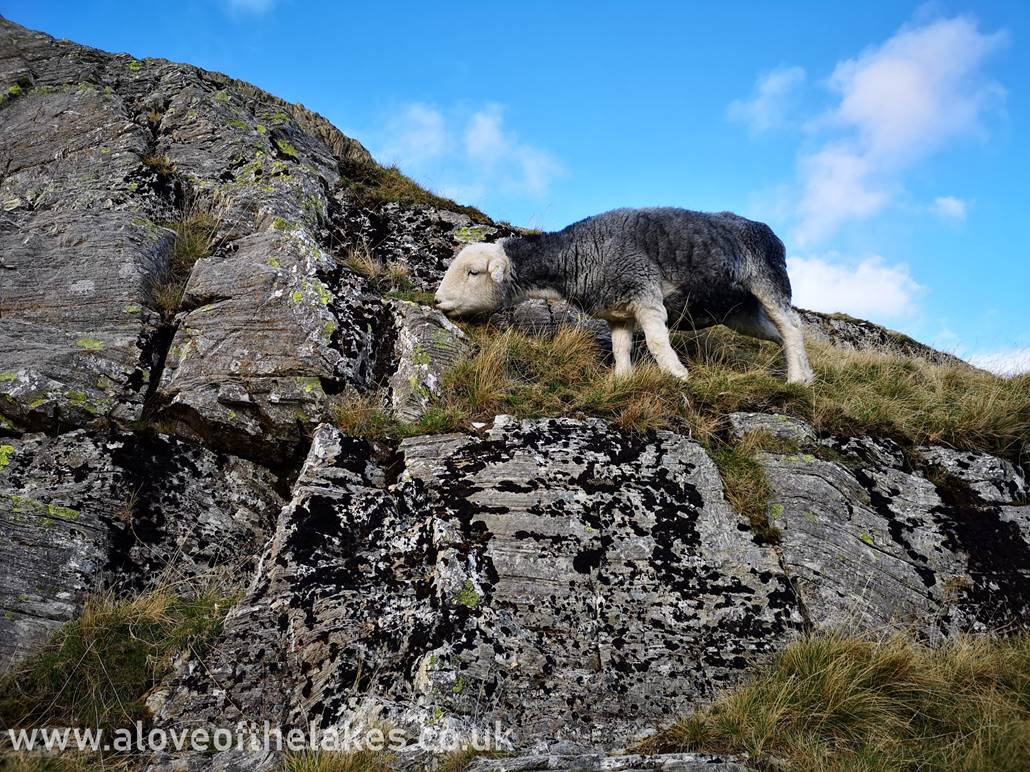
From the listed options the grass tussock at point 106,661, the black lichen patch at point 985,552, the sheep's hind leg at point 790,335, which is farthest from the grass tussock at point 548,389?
the grass tussock at point 106,661

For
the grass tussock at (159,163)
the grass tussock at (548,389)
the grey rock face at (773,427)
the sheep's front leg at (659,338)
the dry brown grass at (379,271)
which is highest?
the grass tussock at (159,163)

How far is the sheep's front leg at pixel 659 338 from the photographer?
8.12 meters

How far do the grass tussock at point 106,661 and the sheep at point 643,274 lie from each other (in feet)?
16.0

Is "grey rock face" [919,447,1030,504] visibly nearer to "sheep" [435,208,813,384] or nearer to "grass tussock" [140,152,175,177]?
"sheep" [435,208,813,384]

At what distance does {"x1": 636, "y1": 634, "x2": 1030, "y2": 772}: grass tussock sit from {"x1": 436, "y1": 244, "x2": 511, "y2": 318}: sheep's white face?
5.50 m

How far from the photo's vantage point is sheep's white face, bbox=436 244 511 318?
8789mm

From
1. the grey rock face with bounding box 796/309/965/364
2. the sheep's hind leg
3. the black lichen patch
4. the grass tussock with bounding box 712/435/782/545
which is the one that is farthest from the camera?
the grey rock face with bounding box 796/309/965/364

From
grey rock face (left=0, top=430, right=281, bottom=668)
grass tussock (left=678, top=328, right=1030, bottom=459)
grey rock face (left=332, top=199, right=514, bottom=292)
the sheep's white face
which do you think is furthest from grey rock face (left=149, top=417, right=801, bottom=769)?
grey rock face (left=332, top=199, right=514, bottom=292)

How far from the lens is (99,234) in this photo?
811cm

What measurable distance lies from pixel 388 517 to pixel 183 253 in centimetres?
524

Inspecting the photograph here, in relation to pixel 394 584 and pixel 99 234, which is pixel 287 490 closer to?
pixel 394 584

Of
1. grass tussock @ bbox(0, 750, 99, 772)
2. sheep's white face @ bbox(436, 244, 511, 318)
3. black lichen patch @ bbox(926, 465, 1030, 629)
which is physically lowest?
grass tussock @ bbox(0, 750, 99, 772)

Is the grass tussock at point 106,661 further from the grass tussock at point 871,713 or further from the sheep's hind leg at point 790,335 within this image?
the sheep's hind leg at point 790,335

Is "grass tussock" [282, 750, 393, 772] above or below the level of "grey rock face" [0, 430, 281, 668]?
below
